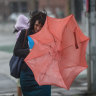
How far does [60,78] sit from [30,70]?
A: 641 millimetres

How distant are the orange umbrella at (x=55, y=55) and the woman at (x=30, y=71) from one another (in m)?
0.31

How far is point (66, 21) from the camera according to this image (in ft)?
14.4

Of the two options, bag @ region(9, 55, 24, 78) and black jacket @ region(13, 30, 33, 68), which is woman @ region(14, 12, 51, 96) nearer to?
black jacket @ region(13, 30, 33, 68)

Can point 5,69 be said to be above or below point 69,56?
below

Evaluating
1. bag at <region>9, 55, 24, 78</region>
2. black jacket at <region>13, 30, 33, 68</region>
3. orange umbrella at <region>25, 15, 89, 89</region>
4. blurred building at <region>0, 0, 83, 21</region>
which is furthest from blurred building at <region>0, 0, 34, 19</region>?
orange umbrella at <region>25, 15, 89, 89</region>

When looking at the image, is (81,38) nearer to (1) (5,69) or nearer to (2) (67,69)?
(2) (67,69)

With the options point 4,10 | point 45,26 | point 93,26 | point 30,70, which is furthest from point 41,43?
point 4,10

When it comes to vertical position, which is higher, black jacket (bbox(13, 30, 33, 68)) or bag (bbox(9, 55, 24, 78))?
black jacket (bbox(13, 30, 33, 68))

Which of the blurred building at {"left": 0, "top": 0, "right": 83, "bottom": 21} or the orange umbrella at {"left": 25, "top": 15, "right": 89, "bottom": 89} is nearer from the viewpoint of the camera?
the orange umbrella at {"left": 25, "top": 15, "right": 89, "bottom": 89}

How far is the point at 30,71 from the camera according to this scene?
4648 mm

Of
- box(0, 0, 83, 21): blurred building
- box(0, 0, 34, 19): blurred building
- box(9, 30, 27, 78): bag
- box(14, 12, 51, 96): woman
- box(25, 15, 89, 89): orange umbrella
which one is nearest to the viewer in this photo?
box(25, 15, 89, 89): orange umbrella

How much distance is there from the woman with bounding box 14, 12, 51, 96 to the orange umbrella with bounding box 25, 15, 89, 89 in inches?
12.1

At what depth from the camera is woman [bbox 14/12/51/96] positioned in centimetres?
462

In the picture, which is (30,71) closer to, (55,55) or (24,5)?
(55,55)
